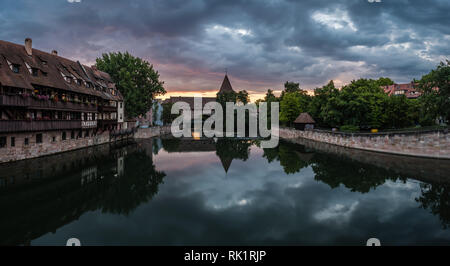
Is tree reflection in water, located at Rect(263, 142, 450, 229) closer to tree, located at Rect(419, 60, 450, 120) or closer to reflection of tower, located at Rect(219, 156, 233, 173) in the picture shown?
reflection of tower, located at Rect(219, 156, 233, 173)

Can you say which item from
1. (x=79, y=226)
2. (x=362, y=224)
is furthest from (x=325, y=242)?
(x=79, y=226)

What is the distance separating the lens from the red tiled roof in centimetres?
2484

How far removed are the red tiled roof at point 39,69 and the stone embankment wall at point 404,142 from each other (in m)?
43.1

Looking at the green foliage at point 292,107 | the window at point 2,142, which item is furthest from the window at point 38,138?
the green foliage at point 292,107

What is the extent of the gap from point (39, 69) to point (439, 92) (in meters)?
49.8

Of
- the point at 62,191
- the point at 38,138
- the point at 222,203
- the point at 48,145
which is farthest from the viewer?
the point at 48,145

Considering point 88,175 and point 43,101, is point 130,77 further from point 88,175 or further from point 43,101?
point 88,175

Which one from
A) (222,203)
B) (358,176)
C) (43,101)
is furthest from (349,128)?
(43,101)

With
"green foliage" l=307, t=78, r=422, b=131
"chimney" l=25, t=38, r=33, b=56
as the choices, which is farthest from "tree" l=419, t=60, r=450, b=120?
"chimney" l=25, t=38, r=33, b=56

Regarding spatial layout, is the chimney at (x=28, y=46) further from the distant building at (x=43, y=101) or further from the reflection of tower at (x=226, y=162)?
the reflection of tower at (x=226, y=162)

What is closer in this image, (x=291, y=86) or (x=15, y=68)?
(x=15, y=68)

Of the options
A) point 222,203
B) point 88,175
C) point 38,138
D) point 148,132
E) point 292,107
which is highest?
point 292,107

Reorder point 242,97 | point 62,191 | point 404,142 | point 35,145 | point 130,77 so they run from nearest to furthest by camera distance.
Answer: point 62,191 < point 35,145 < point 404,142 < point 130,77 < point 242,97

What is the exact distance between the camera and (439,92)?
29891mm
